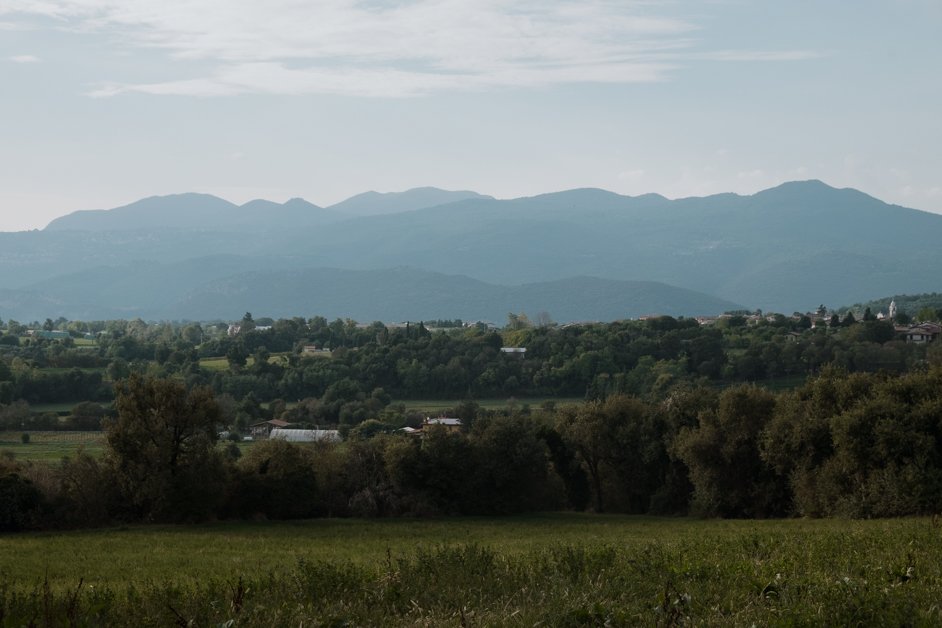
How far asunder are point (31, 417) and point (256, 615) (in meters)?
77.8

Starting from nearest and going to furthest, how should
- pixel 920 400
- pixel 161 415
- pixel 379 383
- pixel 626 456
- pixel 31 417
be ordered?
pixel 920 400 < pixel 161 415 < pixel 626 456 < pixel 31 417 < pixel 379 383

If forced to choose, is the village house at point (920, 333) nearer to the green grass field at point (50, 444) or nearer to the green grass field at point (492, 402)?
the green grass field at point (492, 402)

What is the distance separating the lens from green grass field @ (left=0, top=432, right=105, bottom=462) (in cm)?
6203

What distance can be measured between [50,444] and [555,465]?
128 ft

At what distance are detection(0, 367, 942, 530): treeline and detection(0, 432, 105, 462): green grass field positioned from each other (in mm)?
19258

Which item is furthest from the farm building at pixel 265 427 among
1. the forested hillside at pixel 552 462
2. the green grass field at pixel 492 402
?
the green grass field at pixel 492 402

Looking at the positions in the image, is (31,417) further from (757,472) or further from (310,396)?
(757,472)

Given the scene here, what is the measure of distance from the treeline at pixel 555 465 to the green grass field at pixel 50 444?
19.3 metres

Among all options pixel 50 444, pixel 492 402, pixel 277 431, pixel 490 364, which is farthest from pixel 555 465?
pixel 490 364

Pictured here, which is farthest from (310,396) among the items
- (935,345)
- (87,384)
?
(935,345)

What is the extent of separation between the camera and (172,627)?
11.1 metres

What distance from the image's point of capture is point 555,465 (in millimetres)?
53344

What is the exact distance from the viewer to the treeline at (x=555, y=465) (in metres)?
38.1

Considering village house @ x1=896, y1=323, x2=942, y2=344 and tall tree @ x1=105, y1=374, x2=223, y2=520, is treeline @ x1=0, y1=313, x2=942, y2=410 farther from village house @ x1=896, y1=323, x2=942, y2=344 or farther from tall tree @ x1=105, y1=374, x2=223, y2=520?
tall tree @ x1=105, y1=374, x2=223, y2=520
